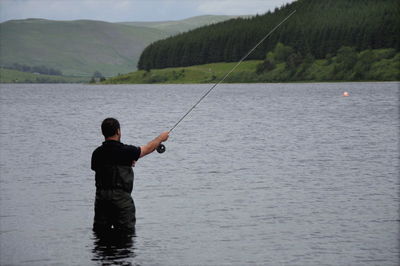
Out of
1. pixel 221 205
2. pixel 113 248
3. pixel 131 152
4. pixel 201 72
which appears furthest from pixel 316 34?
pixel 131 152

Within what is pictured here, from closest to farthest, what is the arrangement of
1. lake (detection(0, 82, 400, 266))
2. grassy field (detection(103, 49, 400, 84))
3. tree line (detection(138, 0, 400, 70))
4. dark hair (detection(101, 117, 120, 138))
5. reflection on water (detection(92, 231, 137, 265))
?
dark hair (detection(101, 117, 120, 138)) → reflection on water (detection(92, 231, 137, 265)) → lake (detection(0, 82, 400, 266)) → grassy field (detection(103, 49, 400, 84)) → tree line (detection(138, 0, 400, 70))

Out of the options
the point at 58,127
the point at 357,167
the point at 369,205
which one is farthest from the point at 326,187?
the point at 58,127

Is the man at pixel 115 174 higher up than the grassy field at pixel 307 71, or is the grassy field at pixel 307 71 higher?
the man at pixel 115 174

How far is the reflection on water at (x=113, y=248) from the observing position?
11.1 meters

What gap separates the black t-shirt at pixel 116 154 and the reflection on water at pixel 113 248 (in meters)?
1.43

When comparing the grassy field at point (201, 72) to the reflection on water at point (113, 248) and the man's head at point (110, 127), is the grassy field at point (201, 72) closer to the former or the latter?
the reflection on water at point (113, 248)

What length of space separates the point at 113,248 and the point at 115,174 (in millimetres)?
1640

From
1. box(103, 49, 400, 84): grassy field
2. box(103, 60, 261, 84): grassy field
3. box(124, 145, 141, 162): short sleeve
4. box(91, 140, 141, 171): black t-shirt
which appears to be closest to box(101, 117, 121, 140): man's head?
box(91, 140, 141, 171): black t-shirt

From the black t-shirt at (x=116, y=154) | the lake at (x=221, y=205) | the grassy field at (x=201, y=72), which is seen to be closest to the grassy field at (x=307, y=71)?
the grassy field at (x=201, y=72)

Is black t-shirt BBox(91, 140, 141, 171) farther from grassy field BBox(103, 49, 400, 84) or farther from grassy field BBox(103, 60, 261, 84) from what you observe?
grassy field BBox(103, 60, 261, 84)

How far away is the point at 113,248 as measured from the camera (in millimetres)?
11688

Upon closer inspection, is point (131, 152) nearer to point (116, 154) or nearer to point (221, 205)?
point (116, 154)

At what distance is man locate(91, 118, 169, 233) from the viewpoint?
34.1ft

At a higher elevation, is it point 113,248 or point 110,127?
point 110,127
